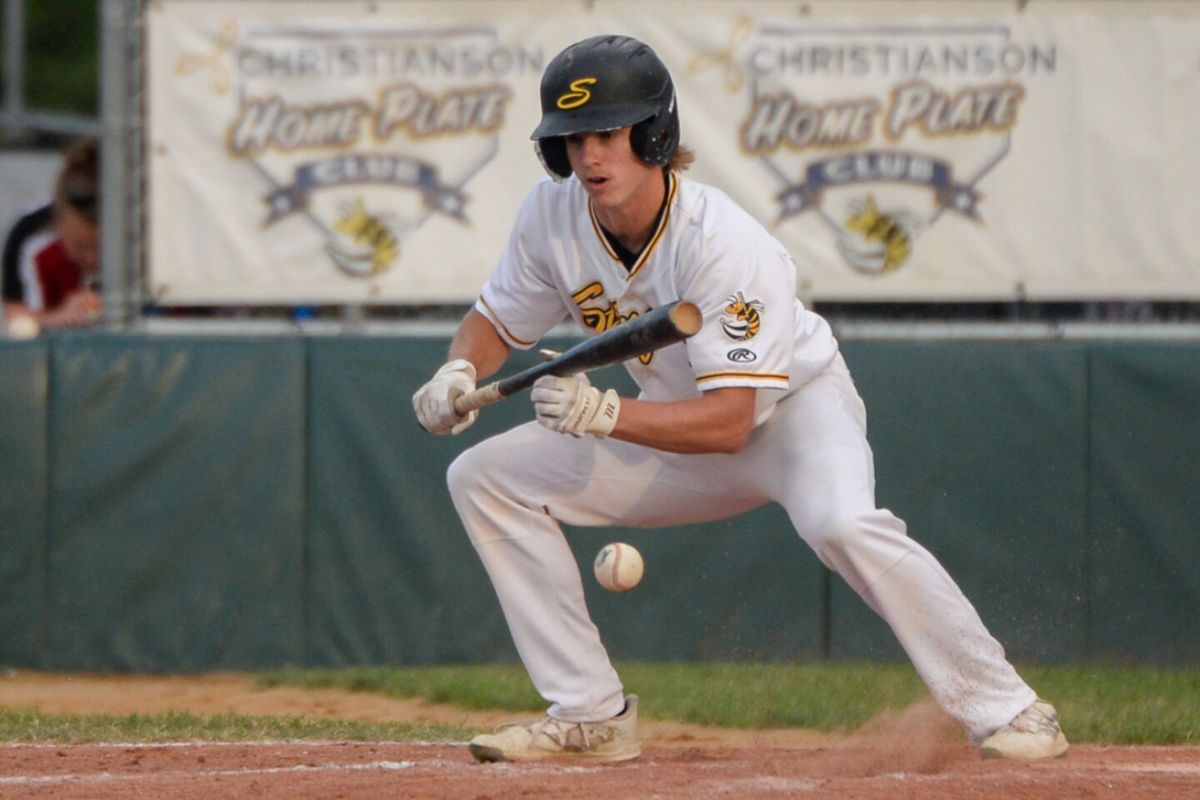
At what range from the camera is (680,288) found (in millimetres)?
4605

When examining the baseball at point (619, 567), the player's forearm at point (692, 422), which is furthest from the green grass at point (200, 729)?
the player's forearm at point (692, 422)

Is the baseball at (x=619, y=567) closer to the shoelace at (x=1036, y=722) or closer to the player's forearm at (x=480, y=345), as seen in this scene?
the player's forearm at (x=480, y=345)

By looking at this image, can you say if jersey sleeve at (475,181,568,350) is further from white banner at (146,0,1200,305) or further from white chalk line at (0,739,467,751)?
white banner at (146,0,1200,305)

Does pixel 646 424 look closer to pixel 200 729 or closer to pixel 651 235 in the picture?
pixel 651 235

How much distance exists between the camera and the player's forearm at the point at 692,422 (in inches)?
173

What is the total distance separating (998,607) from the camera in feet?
24.4

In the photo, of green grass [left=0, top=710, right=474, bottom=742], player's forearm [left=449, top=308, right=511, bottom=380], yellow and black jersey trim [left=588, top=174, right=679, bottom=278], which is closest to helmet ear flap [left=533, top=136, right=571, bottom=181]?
yellow and black jersey trim [left=588, top=174, right=679, bottom=278]

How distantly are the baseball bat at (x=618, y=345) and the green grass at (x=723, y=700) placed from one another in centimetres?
157

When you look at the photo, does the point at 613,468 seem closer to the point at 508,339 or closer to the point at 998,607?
the point at 508,339

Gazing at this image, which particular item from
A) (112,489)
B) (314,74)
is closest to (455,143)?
(314,74)

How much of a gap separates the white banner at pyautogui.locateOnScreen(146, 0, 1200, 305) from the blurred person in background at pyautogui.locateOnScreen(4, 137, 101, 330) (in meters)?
0.39

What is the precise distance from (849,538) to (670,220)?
36.6 inches

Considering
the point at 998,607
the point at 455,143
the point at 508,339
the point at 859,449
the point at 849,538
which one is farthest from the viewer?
the point at 455,143

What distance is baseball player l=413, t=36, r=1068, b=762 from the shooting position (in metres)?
4.45
